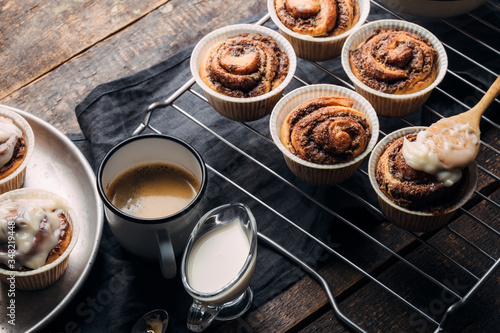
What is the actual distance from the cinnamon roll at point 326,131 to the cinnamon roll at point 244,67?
0.17 metres

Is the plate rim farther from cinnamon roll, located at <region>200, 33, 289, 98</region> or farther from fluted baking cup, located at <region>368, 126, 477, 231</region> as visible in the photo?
fluted baking cup, located at <region>368, 126, 477, 231</region>

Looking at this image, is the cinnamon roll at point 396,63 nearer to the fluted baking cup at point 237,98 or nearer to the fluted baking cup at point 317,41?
the fluted baking cup at point 317,41

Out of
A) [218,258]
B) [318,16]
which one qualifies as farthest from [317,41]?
[218,258]

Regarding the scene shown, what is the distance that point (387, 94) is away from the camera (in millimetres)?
1797

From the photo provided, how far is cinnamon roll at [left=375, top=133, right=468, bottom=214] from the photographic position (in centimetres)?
157

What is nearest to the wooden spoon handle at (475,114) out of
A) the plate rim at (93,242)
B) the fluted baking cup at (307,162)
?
the fluted baking cup at (307,162)

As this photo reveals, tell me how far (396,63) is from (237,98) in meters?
0.51

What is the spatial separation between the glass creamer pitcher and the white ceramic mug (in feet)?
0.15

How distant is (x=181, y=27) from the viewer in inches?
86.7

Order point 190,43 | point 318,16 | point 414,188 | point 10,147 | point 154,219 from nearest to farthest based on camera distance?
point 154,219 < point 414,188 < point 10,147 < point 318,16 < point 190,43

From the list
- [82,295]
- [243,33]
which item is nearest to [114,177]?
[82,295]

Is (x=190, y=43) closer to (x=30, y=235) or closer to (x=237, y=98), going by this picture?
(x=237, y=98)

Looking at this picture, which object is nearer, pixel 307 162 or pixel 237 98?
pixel 307 162

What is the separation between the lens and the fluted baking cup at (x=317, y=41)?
191 cm
